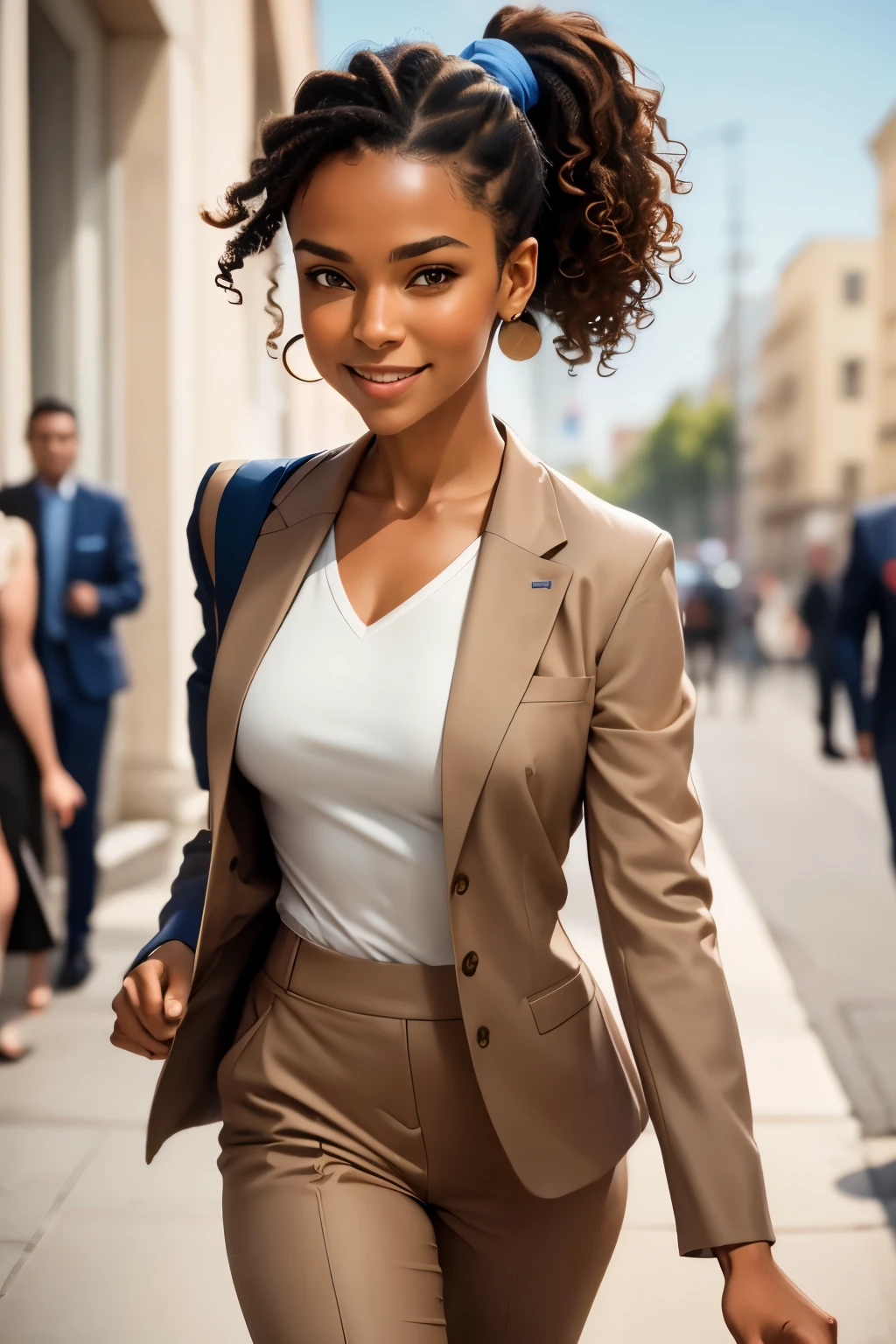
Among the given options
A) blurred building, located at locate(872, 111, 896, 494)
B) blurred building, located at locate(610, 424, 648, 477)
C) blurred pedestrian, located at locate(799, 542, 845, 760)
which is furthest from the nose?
blurred building, located at locate(610, 424, 648, 477)

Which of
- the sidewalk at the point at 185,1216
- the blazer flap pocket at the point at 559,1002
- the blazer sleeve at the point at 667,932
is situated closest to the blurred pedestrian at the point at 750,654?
the sidewalk at the point at 185,1216

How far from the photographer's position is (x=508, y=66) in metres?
1.78

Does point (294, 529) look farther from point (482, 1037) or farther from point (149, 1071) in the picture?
point (149, 1071)

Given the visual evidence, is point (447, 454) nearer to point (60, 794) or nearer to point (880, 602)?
point (880, 602)

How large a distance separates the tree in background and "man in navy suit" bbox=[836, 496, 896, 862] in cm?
7634

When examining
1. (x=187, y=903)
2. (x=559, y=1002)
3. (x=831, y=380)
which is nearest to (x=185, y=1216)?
(x=187, y=903)

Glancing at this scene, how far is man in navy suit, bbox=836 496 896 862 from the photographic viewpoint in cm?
465

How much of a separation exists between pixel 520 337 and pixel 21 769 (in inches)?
138

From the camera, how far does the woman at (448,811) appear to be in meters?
1.65

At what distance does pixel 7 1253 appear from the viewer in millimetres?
3537

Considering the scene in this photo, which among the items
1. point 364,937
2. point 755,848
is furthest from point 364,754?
point 755,848

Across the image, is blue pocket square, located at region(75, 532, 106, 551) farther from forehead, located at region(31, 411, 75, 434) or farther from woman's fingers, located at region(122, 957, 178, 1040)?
woman's fingers, located at region(122, 957, 178, 1040)

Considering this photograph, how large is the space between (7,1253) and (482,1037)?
2.36 meters

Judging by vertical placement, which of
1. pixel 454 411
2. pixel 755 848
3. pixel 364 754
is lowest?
pixel 755 848
